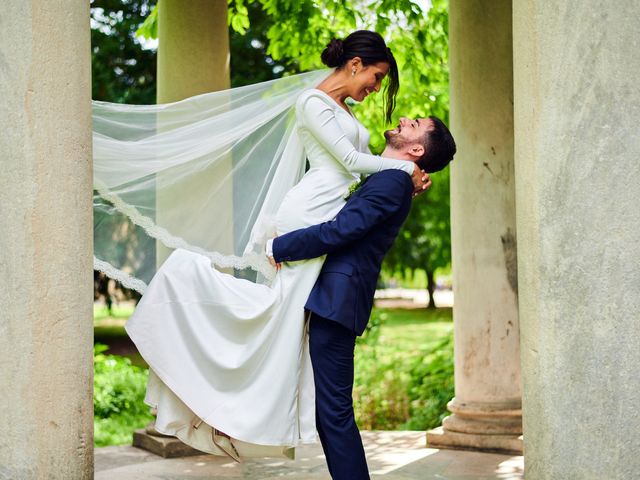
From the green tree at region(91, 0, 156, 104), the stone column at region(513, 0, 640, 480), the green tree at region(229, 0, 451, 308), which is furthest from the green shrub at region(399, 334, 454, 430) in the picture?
the green tree at region(91, 0, 156, 104)

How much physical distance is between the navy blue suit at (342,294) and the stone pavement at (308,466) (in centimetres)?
150

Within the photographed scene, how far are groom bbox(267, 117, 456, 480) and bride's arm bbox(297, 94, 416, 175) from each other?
0.08 meters

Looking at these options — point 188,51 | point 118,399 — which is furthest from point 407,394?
point 188,51

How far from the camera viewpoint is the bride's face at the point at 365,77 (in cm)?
502

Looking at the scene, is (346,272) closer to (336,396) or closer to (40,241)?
(336,396)

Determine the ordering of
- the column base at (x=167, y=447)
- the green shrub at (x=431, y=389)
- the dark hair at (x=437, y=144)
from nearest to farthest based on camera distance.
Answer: the dark hair at (x=437, y=144) → the column base at (x=167, y=447) → the green shrub at (x=431, y=389)

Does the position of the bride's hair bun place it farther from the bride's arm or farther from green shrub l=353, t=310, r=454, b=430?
green shrub l=353, t=310, r=454, b=430

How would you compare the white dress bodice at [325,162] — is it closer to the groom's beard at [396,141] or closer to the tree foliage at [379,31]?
the groom's beard at [396,141]

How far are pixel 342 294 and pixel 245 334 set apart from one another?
628 millimetres

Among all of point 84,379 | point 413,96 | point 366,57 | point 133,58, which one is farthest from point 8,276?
point 133,58

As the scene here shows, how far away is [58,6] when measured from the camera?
406cm

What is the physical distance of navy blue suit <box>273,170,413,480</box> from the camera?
181 inches

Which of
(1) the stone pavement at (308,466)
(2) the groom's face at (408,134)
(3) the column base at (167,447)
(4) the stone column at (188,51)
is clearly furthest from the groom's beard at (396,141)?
(3) the column base at (167,447)

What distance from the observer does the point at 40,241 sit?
13.2 feet
